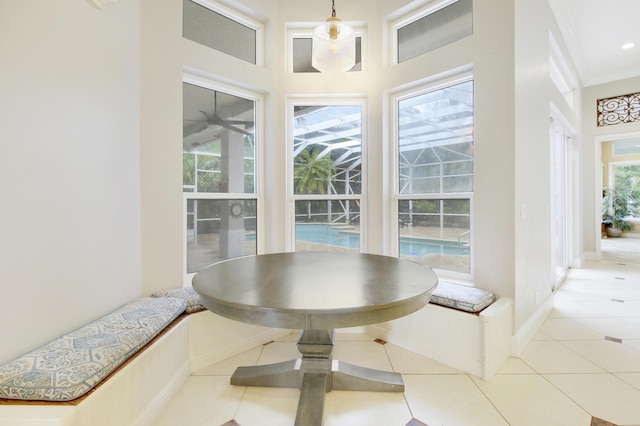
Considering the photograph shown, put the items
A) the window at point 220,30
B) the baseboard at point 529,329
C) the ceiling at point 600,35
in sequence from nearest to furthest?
the baseboard at point 529,329 → the window at point 220,30 → the ceiling at point 600,35

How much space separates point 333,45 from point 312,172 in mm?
1333

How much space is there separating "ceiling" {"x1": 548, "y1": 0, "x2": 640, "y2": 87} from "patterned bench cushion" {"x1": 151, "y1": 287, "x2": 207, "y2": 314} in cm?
451

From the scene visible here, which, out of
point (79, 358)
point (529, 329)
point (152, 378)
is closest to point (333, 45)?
point (79, 358)

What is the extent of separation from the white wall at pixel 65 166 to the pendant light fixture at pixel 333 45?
1323 millimetres

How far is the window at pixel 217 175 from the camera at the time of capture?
7.75 ft

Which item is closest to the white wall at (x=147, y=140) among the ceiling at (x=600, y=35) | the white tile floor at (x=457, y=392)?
the white tile floor at (x=457, y=392)

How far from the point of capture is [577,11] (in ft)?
10.9

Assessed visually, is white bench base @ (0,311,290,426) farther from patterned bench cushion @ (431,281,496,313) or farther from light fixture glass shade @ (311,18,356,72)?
light fixture glass shade @ (311,18,356,72)

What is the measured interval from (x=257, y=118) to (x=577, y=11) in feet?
13.3

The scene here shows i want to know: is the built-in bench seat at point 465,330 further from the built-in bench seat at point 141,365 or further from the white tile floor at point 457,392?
the built-in bench seat at point 141,365

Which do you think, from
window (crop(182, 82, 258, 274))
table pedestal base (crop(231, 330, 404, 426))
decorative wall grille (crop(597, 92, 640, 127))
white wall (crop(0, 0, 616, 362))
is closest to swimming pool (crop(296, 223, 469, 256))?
white wall (crop(0, 0, 616, 362))

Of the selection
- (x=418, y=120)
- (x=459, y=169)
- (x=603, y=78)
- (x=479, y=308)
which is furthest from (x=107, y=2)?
(x=603, y=78)

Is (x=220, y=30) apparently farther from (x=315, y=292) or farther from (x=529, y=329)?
(x=529, y=329)

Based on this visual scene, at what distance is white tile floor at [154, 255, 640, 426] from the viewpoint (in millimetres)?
1527
